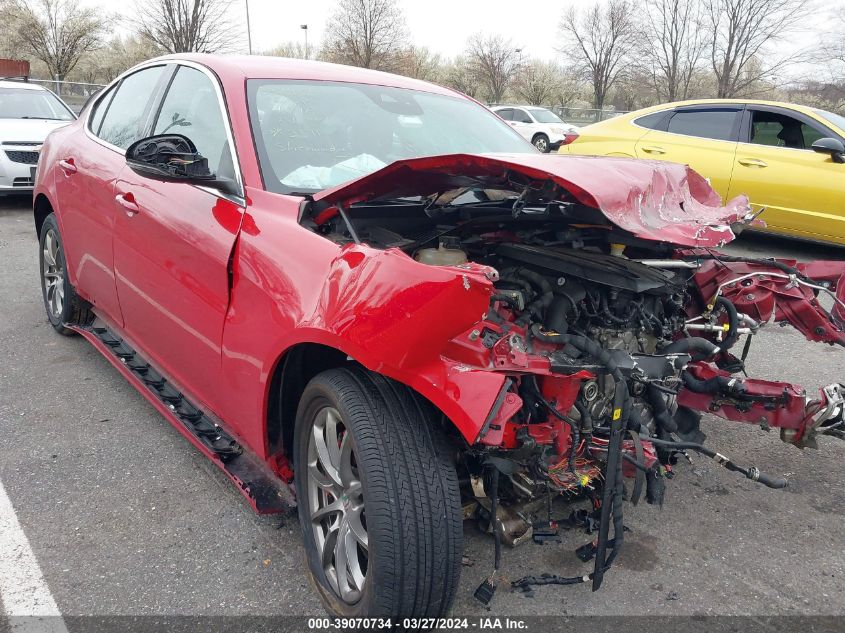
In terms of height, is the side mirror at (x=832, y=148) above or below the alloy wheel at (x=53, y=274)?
above

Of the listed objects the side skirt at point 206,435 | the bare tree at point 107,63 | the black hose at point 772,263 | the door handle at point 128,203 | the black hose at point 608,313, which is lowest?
the side skirt at point 206,435

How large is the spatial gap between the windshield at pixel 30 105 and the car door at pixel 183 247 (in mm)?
8148

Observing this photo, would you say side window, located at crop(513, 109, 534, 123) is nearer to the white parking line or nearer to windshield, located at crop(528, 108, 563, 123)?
windshield, located at crop(528, 108, 563, 123)

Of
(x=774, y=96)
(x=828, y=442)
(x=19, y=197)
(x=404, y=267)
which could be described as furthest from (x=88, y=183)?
(x=774, y=96)

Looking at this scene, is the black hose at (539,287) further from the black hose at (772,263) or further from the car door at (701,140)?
the car door at (701,140)

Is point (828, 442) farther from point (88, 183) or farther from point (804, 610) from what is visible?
point (88, 183)

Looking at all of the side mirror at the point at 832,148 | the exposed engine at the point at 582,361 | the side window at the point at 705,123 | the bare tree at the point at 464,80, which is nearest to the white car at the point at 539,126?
the side window at the point at 705,123

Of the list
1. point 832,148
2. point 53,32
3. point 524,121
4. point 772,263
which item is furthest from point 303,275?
point 53,32

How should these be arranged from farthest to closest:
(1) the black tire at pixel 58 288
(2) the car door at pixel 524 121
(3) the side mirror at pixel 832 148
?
(2) the car door at pixel 524 121 → (3) the side mirror at pixel 832 148 → (1) the black tire at pixel 58 288

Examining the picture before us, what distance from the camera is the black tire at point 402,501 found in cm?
183

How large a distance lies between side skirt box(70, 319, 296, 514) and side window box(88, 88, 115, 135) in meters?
1.24

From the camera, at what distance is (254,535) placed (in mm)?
2555

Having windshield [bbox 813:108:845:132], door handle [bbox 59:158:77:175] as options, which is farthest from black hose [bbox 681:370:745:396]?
windshield [bbox 813:108:845:132]

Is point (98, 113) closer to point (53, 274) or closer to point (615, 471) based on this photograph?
point (53, 274)
